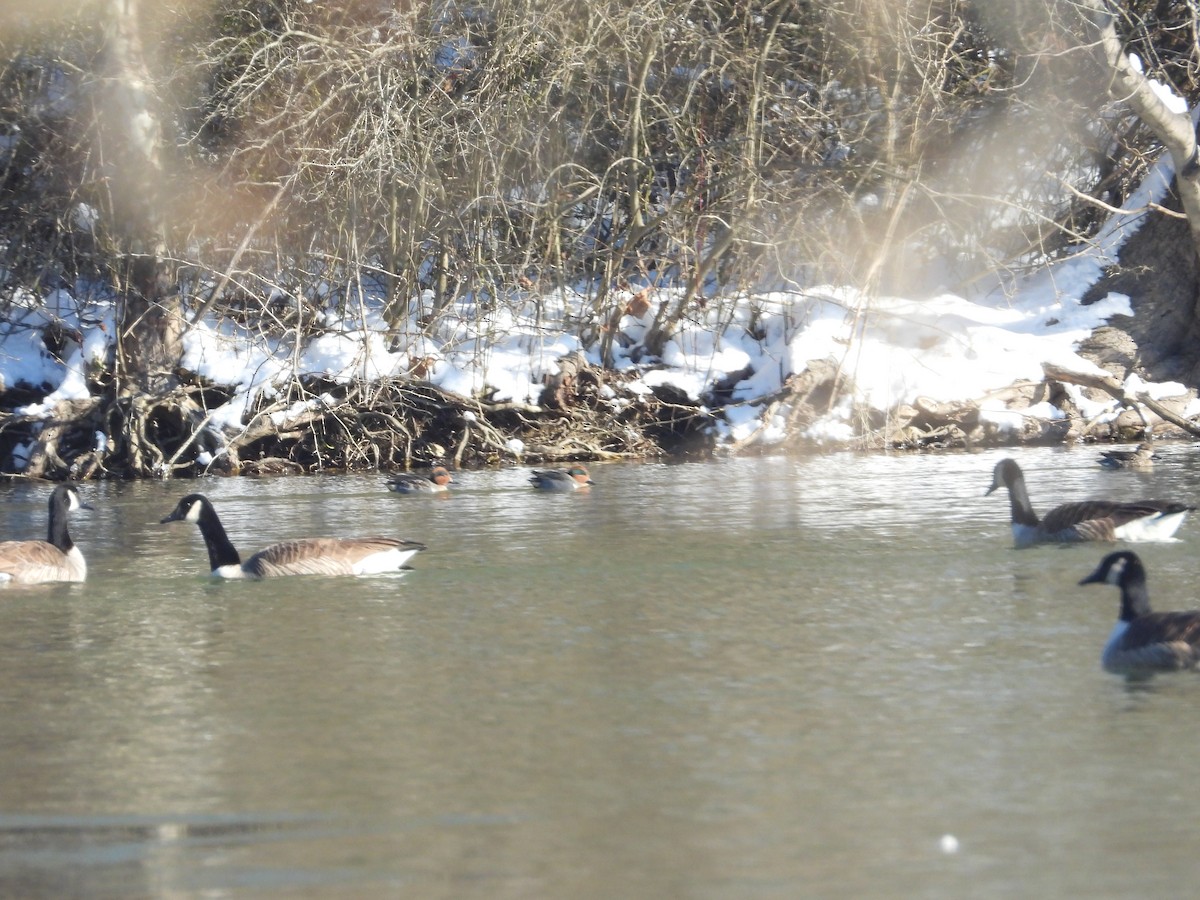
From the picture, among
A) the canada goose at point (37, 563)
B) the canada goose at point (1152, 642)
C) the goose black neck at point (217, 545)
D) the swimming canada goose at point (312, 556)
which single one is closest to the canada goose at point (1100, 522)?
the canada goose at point (1152, 642)

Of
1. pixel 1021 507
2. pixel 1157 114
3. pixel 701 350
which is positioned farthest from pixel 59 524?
pixel 1157 114

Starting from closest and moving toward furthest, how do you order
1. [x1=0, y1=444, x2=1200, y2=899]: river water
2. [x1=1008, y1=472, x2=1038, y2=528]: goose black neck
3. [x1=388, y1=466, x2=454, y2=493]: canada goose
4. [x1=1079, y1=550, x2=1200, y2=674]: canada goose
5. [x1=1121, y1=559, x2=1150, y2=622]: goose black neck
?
[x1=0, y1=444, x2=1200, y2=899]: river water → [x1=1079, y1=550, x2=1200, y2=674]: canada goose → [x1=1121, y1=559, x2=1150, y2=622]: goose black neck → [x1=1008, y1=472, x2=1038, y2=528]: goose black neck → [x1=388, y1=466, x2=454, y2=493]: canada goose

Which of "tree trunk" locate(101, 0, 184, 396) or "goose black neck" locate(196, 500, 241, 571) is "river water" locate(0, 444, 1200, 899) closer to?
"goose black neck" locate(196, 500, 241, 571)

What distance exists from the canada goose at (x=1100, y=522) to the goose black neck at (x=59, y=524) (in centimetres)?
649

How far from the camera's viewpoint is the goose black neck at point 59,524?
1057 centimetres

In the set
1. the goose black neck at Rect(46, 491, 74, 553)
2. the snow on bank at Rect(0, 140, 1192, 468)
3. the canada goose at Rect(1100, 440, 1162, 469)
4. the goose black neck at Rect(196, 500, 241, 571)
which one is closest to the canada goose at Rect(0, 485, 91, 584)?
the goose black neck at Rect(46, 491, 74, 553)

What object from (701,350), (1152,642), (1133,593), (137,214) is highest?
(137,214)

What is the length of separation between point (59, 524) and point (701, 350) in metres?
12.1

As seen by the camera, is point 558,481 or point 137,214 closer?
point 558,481

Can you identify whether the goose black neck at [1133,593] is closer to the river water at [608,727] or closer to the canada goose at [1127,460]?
the river water at [608,727]

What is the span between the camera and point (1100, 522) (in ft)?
33.6

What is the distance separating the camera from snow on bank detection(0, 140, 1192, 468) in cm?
1977

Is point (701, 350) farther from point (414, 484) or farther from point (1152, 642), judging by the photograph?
point (1152, 642)

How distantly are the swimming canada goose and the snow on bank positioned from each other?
28.3ft
